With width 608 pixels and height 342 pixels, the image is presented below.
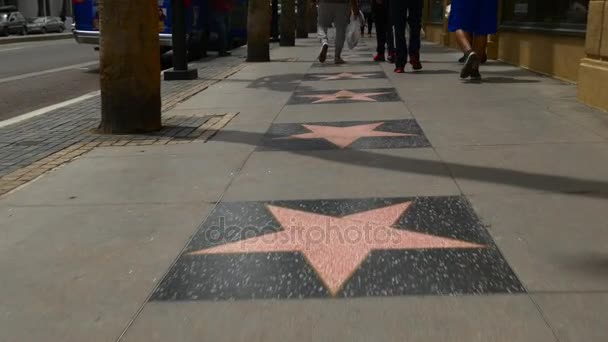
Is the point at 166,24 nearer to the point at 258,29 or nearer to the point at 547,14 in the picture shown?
the point at 258,29

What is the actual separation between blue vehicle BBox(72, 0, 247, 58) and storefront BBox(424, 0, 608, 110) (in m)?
6.13

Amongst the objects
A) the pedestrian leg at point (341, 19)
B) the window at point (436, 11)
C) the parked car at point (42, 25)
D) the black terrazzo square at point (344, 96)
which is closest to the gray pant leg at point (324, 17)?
the pedestrian leg at point (341, 19)

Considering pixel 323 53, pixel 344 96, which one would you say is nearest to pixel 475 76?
pixel 344 96

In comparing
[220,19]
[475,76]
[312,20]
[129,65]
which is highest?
[312,20]

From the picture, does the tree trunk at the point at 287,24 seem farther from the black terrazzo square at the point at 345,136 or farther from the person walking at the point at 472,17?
the black terrazzo square at the point at 345,136

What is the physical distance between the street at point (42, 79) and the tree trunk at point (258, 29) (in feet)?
10.6

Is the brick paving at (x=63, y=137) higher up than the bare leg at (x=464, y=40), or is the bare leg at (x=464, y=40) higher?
the bare leg at (x=464, y=40)

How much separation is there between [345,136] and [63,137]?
2.69 metres

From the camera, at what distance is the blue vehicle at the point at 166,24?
44.5 ft

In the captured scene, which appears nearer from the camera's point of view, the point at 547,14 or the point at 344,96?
the point at 344,96

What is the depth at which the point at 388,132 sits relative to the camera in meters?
5.83

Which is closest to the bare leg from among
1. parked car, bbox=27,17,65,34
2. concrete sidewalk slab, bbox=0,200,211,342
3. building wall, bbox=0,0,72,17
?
concrete sidewalk slab, bbox=0,200,211,342

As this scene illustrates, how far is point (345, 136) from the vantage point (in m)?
5.69

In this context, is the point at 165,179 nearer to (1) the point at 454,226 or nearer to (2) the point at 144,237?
(2) the point at 144,237
